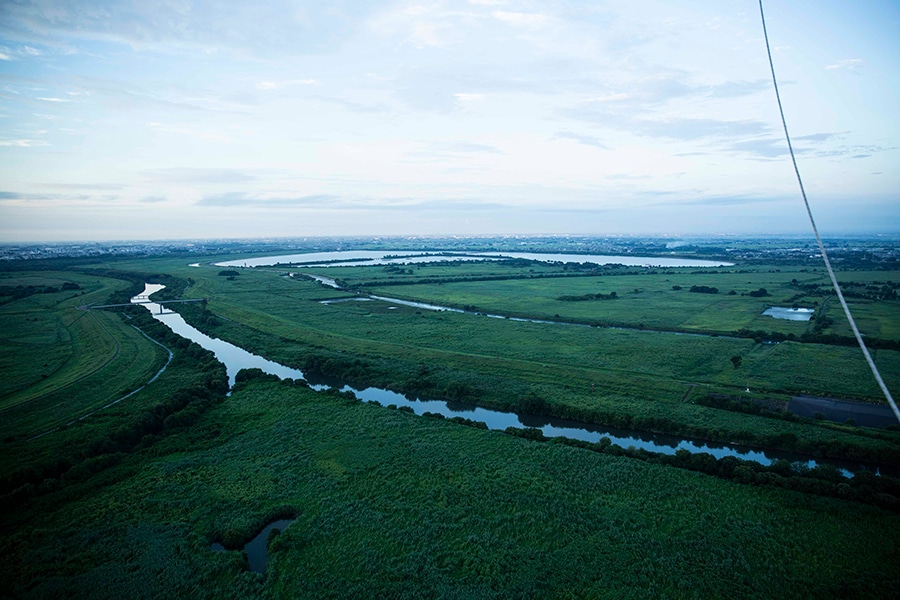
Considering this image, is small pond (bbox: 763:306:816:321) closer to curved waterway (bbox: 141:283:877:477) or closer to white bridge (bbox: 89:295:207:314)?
curved waterway (bbox: 141:283:877:477)

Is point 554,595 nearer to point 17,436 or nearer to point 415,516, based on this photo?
point 415,516

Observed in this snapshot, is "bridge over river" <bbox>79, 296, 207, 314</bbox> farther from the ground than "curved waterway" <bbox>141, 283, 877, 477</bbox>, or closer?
farther from the ground

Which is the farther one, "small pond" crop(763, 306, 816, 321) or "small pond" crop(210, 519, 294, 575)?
"small pond" crop(763, 306, 816, 321)

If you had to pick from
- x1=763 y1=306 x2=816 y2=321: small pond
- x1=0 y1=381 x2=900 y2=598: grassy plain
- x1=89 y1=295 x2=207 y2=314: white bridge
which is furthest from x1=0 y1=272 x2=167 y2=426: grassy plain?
x1=763 y1=306 x2=816 y2=321: small pond

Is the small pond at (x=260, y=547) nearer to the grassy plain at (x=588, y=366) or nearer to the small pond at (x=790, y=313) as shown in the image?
the grassy plain at (x=588, y=366)

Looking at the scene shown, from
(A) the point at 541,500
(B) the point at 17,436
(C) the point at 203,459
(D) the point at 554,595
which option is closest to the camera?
(D) the point at 554,595

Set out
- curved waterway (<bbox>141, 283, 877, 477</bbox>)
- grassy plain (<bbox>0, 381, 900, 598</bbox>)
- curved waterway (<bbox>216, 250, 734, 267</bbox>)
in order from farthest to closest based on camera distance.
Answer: curved waterway (<bbox>216, 250, 734, 267</bbox>) < curved waterway (<bbox>141, 283, 877, 477</bbox>) < grassy plain (<bbox>0, 381, 900, 598</bbox>)

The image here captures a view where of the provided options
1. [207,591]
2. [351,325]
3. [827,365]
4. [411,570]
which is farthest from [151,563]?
[827,365]

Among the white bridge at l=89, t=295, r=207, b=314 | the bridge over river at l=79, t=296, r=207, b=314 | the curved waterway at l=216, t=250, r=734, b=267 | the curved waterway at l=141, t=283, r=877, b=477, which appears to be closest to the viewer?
the curved waterway at l=141, t=283, r=877, b=477

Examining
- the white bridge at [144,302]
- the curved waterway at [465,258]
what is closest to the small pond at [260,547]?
the white bridge at [144,302]
